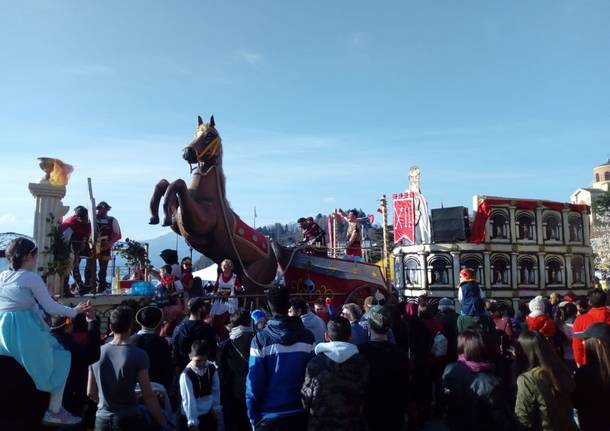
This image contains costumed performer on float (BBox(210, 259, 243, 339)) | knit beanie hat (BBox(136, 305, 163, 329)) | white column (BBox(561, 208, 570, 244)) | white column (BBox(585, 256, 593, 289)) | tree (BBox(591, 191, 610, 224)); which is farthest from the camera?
tree (BBox(591, 191, 610, 224))

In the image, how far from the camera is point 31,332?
353 centimetres

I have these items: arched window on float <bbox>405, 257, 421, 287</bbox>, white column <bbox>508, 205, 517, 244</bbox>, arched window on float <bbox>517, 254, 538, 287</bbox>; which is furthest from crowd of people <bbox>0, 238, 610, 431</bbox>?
arched window on float <bbox>517, 254, 538, 287</bbox>

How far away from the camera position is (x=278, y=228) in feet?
404

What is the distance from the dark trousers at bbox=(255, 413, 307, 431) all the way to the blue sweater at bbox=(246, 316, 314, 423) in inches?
1.4

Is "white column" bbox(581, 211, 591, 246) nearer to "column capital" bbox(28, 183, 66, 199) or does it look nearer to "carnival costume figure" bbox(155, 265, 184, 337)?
"carnival costume figure" bbox(155, 265, 184, 337)

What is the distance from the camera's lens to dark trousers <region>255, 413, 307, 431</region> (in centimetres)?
399

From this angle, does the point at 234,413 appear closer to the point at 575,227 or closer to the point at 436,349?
the point at 436,349

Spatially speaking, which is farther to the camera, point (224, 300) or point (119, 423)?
point (224, 300)

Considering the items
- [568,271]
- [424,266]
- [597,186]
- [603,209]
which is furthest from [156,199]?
[597,186]

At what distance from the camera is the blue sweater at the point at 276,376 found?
4020 mm

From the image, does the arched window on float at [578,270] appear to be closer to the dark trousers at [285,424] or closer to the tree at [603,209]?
the dark trousers at [285,424]

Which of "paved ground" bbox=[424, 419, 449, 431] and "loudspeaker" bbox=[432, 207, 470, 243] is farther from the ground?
"loudspeaker" bbox=[432, 207, 470, 243]

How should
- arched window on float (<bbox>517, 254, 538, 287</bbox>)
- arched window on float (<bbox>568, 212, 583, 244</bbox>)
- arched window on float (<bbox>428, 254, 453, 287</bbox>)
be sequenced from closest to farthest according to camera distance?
1. arched window on float (<bbox>428, 254, 453, 287</bbox>)
2. arched window on float (<bbox>517, 254, 538, 287</bbox>)
3. arched window on float (<bbox>568, 212, 583, 244</bbox>)

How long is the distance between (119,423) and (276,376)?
1.24m
